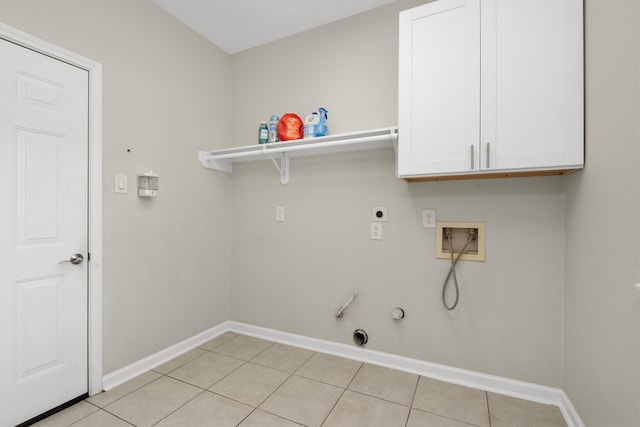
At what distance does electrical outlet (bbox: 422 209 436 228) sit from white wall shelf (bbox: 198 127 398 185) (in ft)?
1.79

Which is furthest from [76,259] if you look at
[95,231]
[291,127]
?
[291,127]

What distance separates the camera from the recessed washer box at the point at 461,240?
1872mm

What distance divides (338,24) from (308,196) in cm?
140

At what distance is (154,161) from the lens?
6.95 feet

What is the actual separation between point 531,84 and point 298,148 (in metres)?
1.46

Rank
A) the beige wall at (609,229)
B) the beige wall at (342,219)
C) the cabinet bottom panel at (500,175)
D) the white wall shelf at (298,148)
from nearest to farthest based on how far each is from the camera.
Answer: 1. the beige wall at (609,229)
2. the beige wall at (342,219)
3. the cabinet bottom panel at (500,175)
4. the white wall shelf at (298,148)

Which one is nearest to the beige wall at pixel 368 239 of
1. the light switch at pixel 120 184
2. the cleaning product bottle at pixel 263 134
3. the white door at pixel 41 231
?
the cleaning product bottle at pixel 263 134

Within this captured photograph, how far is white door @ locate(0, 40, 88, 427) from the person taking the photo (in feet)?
4.75

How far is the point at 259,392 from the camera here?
181 centimetres

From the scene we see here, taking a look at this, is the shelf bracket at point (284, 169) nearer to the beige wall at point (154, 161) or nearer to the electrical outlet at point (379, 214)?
the beige wall at point (154, 161)

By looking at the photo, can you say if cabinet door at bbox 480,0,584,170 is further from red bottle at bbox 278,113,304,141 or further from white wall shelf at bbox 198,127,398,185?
red bottle at bbox 278,113,304,141

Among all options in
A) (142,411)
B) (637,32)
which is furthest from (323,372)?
(637,32)

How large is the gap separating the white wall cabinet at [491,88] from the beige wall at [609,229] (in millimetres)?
86

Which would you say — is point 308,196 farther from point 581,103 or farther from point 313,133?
point 581,103
